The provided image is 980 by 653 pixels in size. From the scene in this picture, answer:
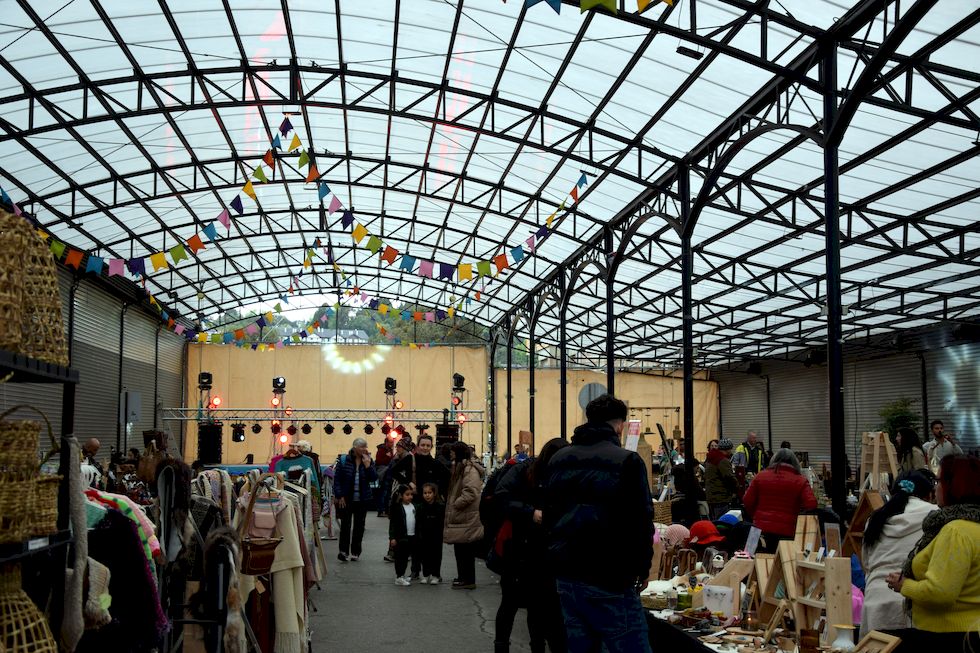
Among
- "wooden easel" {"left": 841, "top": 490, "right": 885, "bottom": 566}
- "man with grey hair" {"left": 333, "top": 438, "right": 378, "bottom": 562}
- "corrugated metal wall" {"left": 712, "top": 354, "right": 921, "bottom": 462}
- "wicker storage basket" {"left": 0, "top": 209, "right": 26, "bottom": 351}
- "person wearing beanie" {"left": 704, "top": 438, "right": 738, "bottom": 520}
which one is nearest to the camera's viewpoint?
"wicker storage basket" {"left": 0, "top": 209, "right": 26, "bottom": 351}

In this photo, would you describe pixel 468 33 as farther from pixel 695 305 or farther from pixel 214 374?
pixel 214 374

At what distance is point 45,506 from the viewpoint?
291 cm

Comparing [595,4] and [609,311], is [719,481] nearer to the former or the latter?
[609,311]

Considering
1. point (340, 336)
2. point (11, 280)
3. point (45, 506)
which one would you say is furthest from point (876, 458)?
point (340, 336)

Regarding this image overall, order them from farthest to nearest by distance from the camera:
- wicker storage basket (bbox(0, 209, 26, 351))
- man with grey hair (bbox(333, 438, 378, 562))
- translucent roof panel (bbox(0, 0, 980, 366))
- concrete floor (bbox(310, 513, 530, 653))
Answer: man with grey hair (bbox(333, 438, 378, 562)), translucent roof panel (bbox(0, 0, 980, 366)), concrete floor (bbox(310, 513, 530, 653)), wicker storage basket (bbox(0, 209, 26, 351))

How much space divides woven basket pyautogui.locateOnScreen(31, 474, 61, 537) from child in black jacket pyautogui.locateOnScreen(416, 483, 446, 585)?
7263 mm

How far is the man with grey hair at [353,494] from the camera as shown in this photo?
1194 cm

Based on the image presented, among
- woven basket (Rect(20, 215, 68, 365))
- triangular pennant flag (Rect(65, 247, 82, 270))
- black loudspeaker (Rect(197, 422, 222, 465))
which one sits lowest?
black loudspeaker (Rect(197, 422, 222, 465))

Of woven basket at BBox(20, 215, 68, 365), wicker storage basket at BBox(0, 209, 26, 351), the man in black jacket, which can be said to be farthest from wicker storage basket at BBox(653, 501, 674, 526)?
wicker storage basket at BBox(0, 209, 26, 351)

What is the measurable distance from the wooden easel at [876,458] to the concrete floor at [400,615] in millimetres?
4447

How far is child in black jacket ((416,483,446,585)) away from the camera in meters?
10.1

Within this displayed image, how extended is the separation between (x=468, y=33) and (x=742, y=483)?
8.83 metres

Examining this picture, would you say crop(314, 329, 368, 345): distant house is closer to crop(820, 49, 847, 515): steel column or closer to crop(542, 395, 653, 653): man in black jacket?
crop(820, 49, 847, 515): steel column

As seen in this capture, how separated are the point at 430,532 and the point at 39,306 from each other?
7.86 metres
